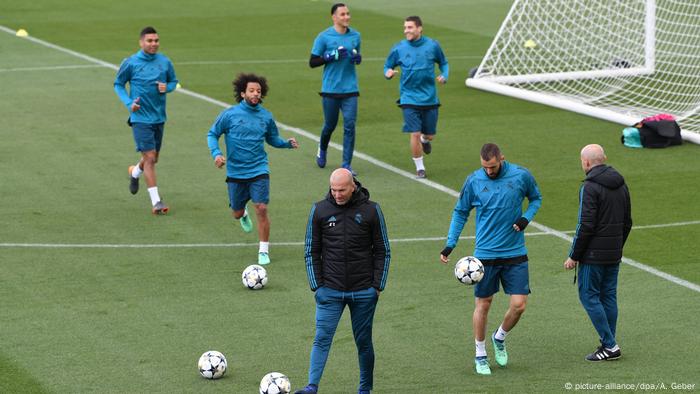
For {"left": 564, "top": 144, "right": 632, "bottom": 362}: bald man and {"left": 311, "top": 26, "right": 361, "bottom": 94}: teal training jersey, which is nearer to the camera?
{"left": 564, "top": 144, "right": 632, "bottom": 362}: bald man

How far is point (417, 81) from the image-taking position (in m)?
19.6

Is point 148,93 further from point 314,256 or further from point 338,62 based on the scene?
point 314,256

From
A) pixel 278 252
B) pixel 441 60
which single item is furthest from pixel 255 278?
pixel 441 60

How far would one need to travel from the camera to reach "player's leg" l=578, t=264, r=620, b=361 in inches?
468

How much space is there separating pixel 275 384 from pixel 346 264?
1193 mm

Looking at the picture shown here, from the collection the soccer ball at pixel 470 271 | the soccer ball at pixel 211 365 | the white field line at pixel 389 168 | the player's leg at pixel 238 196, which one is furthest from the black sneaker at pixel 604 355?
the player's leg at pixel 238 196

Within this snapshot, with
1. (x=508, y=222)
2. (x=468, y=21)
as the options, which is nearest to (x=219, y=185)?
(x=508, y=222)

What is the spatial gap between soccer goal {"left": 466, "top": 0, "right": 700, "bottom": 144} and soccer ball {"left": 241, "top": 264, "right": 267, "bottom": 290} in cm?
1114

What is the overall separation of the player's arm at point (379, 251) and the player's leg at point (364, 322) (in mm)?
101

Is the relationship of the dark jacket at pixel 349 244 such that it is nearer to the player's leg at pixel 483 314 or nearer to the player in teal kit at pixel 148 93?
the player's leg at pixel 483 314

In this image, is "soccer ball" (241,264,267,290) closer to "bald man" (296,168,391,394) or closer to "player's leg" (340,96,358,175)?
"bald man" (296,168,391,394)

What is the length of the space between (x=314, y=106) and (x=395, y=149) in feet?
13.2

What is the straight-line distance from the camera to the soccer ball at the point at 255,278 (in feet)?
47.1

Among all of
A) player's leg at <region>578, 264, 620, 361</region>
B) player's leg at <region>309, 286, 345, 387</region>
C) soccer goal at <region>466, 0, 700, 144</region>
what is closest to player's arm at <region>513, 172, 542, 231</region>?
player's leg at <region>578, 264, 620, 361</region>
